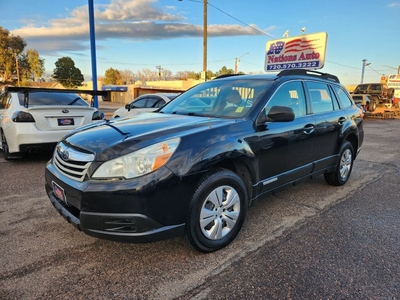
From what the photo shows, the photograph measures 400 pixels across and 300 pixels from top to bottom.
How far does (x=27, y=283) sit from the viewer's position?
2.26m

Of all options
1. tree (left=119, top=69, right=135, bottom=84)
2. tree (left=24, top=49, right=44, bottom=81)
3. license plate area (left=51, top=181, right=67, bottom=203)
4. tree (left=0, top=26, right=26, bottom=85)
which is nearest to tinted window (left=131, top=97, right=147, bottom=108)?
license plate area (left=51, top=181, right=67, bottom=203)

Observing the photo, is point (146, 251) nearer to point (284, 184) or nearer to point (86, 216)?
point (86, 216)

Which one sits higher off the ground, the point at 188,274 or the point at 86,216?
the point at 86,216

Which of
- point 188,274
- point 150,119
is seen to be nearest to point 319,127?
point 150,119

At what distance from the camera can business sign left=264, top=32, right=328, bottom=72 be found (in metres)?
16.8

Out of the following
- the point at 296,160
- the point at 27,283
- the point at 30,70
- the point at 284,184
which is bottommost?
the point at 27,283

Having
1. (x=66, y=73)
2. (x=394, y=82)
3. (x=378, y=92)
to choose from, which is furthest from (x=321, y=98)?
(x=66, y=73)

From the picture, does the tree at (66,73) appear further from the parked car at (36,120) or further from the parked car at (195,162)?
the parked car at (195,162)

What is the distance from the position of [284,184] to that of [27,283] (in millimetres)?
2770

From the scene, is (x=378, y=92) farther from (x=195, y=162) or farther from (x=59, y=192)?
(x=59, y=192)

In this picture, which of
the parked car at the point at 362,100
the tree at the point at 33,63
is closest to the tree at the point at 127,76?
the tree at the point at 33,63

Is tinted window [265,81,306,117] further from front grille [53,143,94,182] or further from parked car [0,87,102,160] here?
parked car [0,87,102,160]

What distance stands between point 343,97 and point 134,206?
412 centimetres

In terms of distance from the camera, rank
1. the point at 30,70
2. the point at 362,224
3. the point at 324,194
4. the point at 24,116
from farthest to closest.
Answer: the point at 30,70
the point at 24,116
the point at 324,194
the point at 362,224
